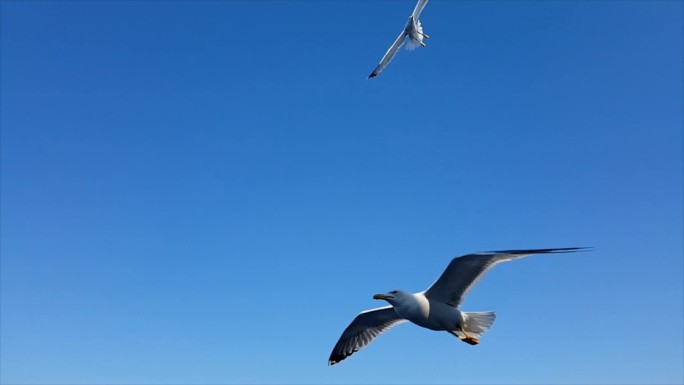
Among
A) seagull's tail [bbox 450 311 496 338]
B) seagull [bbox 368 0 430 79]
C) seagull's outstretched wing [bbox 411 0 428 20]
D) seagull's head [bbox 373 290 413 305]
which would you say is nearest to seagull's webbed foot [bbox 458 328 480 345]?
seagull's tail [bbox 450 311 496 338]

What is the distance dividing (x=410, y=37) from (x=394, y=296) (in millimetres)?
9773

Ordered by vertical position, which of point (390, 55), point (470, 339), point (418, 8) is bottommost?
point (470, 339)

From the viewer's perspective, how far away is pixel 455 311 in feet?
39.5

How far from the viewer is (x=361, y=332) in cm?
1473

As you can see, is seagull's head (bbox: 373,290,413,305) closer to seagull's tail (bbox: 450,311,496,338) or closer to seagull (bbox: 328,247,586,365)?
seagull (bbox: 328,247,586,365)

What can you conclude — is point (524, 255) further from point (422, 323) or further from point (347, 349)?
point (347, 349)

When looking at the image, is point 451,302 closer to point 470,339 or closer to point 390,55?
point 470,339

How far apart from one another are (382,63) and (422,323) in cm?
988

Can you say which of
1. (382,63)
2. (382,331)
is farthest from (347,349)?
(382,63)

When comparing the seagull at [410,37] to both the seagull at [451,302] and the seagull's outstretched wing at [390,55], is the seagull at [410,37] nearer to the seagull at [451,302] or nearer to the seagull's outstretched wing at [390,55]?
the seagull's outstretched wing at [390,55]

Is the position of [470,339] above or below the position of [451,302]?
below

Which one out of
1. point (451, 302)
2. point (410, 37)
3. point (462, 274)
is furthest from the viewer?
point (410, 37)

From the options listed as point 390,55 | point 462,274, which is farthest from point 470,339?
point 390,55

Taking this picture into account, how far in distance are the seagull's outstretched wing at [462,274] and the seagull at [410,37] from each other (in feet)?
29.9
